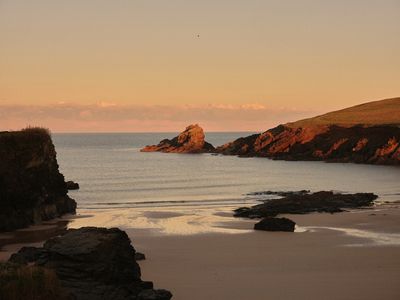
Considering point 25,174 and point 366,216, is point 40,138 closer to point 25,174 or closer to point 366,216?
point 25,174

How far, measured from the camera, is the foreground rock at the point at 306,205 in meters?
39.6

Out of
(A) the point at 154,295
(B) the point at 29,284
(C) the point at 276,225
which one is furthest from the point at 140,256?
(B) the point at 29,284

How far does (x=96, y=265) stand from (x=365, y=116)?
14656 cm

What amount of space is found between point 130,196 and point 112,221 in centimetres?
1837

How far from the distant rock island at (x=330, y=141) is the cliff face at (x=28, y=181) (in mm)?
72756

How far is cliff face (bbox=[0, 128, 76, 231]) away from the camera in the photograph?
35062 mm

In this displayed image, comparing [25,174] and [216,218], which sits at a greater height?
[25,174]

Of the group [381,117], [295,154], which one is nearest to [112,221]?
[295,154]

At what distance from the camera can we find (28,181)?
36.8m

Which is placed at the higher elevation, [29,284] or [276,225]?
[29,284]

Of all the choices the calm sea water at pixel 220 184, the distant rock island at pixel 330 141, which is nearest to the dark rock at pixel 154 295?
the calm sea water at pixel 220 184

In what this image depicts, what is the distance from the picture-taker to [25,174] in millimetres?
37094

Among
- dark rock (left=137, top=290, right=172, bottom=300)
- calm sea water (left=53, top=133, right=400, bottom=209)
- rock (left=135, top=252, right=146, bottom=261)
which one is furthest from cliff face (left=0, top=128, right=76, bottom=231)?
dark rock (left=137, top=290, right=172, bottom=300)

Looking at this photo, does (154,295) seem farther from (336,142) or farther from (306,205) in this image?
(336,142)
